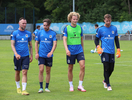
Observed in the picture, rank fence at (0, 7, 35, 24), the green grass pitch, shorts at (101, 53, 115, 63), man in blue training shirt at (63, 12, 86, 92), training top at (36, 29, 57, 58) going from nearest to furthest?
the green grass pitch
training top at (36, 29, 57, 58)
man in blue training shirt at (63, 12, 86, 92)
shorts at (101, 53, 115, 63)
fence at (0, 7, 35, 24)

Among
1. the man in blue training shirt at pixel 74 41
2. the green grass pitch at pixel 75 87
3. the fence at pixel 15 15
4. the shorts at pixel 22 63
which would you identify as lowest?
the green grass pitch at pixel 75 87

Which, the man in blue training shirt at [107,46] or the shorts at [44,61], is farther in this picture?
the man in blue training shirt at [107,46]

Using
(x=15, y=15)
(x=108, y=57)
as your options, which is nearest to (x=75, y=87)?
(x=108, y=57)

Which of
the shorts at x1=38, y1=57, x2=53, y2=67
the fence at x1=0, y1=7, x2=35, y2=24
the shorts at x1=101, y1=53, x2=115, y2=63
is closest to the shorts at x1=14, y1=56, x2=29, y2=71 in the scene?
the shorts at x1=38, y1=57, x2=53, y2=67

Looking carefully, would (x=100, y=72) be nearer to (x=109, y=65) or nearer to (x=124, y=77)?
(x=124, y=77)

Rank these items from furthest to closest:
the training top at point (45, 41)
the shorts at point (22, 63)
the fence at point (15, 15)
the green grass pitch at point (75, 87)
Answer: the fence at point (15, 15) → the training top at point (45, 41) → the shorts at point (22, 63) → the green grass pitch at point (75, 87)

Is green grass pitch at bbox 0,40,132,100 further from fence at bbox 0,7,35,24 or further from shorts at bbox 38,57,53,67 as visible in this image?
fence at bbox 0,7,35,24

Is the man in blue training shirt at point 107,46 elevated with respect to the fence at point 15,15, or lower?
lower

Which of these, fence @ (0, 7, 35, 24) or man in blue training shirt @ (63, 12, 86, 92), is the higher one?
fence @ (0, 7, 35, 24)

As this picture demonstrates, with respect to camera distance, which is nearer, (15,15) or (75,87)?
(75,87)

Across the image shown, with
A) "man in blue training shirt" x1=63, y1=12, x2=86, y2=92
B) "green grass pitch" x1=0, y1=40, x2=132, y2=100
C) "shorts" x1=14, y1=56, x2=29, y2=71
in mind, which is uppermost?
"man in blue training shirt" x1=63, y1=12, x2=86, y2=92

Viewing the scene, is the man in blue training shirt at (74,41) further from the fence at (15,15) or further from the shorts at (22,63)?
the fence at (15,15)

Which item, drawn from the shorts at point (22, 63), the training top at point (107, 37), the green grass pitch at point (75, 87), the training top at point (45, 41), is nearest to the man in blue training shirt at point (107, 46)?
the training top at point (107, 37)

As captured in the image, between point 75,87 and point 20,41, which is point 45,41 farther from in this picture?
point 75,87
